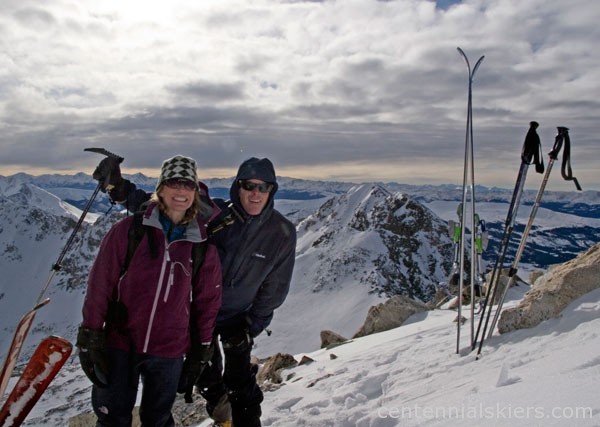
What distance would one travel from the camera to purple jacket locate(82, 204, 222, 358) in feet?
12.5

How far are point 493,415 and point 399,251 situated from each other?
133 meters

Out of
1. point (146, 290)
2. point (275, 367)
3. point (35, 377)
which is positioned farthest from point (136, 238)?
point (275, 367)

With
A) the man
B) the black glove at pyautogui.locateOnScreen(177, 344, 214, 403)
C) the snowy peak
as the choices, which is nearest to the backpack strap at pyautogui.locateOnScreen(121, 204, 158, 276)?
the man

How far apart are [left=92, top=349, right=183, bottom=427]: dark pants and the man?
3.36 ft

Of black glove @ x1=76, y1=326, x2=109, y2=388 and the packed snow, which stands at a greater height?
black glove @ x1=76, y1=326, x2=109, y2=388

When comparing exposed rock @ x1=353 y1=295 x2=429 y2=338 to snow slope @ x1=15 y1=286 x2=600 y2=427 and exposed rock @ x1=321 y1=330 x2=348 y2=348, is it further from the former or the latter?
snow slope @ x1=15 y1=286 x2=600 y2=427

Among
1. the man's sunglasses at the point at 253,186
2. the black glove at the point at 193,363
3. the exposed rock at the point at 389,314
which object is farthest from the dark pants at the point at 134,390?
the exposed rock at the point at 389,314

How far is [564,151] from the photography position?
564 centimetres

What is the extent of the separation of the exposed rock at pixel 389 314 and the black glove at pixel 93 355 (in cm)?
1219

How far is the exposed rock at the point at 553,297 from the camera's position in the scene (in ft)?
21.0

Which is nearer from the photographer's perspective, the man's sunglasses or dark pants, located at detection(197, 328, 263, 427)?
the man's sunglasses

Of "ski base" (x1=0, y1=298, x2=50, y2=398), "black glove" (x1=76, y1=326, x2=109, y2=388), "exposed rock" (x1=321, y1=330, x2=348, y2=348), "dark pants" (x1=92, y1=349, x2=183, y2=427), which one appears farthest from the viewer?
"exposed rock" (x1=321, y1=330, x2=348, y2=348)

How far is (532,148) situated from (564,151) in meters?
0.39

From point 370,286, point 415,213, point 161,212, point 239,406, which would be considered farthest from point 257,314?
point 415,213
